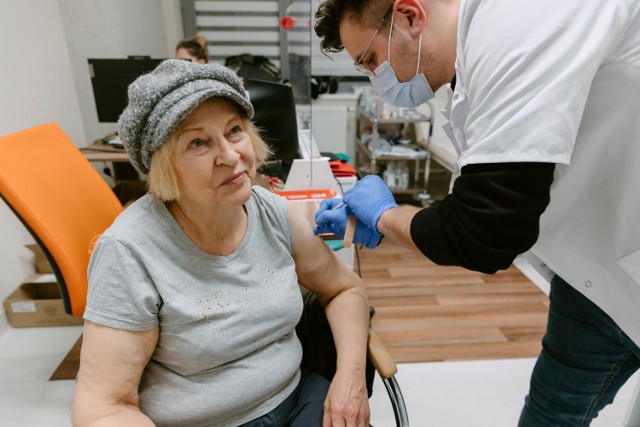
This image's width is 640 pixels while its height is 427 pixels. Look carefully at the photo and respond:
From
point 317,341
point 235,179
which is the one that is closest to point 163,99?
point 235,179

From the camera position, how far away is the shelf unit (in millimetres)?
3562

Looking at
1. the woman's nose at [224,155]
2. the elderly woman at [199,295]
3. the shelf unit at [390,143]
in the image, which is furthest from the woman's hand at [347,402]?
the shelf unit at [390,143]

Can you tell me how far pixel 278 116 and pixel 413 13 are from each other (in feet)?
3.93

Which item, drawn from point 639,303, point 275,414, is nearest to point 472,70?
point 639,303

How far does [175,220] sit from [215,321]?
261 mm

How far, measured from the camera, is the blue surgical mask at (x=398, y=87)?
106cm

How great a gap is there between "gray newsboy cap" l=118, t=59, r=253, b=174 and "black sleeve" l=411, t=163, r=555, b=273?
0.55 meters

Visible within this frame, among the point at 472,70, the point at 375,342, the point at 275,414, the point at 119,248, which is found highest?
the point at 472,70

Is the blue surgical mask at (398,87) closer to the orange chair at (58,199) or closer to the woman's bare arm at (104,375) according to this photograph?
the woman's bare arm at (104,375)

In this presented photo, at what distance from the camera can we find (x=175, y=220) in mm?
1009

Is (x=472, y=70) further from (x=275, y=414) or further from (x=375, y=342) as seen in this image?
(x=275, y=414)

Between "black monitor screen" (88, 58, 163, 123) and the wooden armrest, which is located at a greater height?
"black monitor screen" (88, 58, 163, 123)

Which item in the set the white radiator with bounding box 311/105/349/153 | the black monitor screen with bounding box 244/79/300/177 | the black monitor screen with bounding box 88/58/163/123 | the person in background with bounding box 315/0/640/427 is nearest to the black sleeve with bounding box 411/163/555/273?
the person in background with bounding box 315/0/640/427

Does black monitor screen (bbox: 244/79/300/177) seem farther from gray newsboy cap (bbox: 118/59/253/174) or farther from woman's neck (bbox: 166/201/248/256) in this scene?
gray newsboy cap (bbox: 118/59/253/174)
